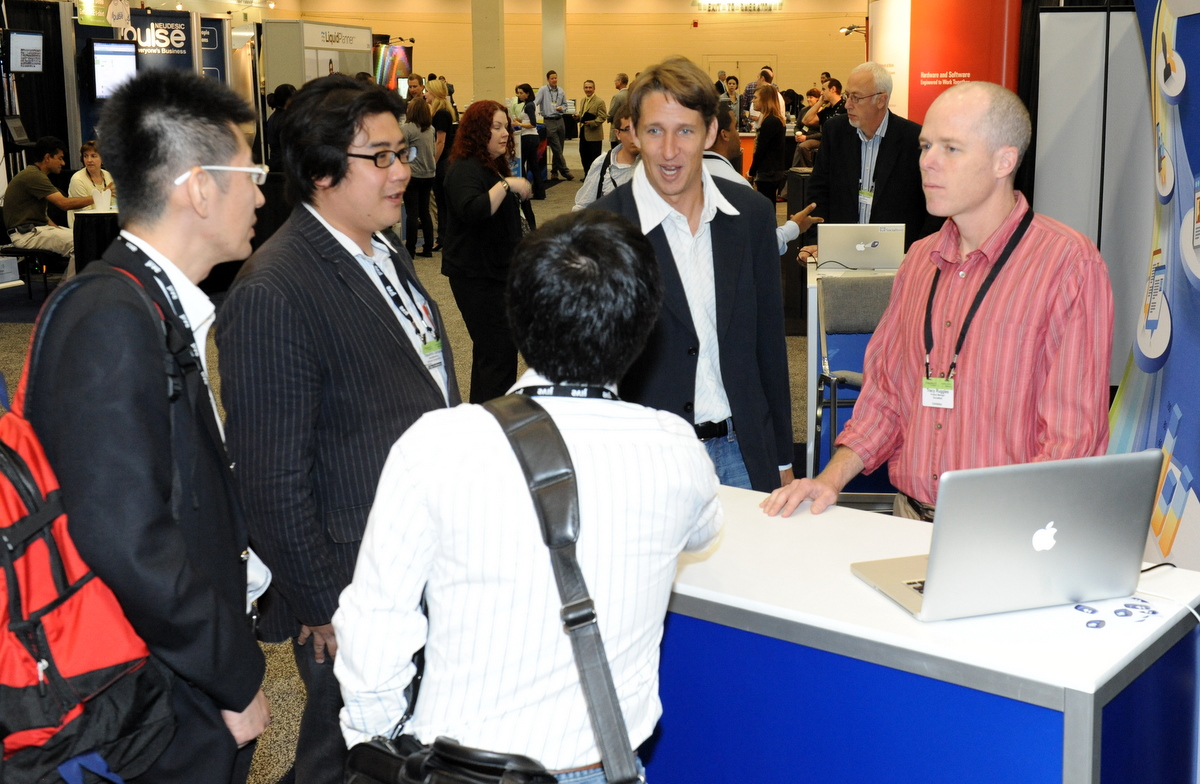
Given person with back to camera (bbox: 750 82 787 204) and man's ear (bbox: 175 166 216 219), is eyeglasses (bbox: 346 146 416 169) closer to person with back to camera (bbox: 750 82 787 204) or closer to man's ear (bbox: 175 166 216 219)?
man's ear (bbox: 175 166 216 219)

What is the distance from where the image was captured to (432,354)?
193 cm

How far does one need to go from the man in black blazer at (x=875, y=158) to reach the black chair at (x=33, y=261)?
628cm

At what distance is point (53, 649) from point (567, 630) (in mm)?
599

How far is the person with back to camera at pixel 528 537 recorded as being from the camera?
111cm

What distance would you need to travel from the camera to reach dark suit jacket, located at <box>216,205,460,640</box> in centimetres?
163

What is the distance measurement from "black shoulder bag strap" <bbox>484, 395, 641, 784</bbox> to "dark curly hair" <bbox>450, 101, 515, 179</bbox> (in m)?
3.61

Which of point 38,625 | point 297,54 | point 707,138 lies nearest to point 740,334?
point 707,138

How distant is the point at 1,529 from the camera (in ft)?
3.85

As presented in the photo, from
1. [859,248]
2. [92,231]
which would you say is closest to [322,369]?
[859,248]

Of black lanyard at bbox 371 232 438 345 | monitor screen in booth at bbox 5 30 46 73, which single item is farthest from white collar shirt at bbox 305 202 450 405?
monitor screen in booth at bbox 5 30 46 73

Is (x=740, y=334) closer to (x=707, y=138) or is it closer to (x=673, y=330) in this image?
(x=673, y=330)

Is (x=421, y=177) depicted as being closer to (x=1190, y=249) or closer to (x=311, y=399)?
(x=1190, y=249)

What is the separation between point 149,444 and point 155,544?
0.12 metres

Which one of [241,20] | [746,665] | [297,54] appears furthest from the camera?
[241,20]
